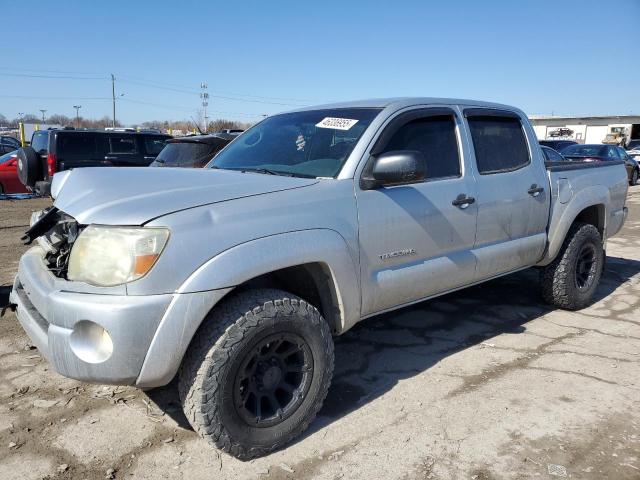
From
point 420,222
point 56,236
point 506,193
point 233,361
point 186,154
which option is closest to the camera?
point 233,361

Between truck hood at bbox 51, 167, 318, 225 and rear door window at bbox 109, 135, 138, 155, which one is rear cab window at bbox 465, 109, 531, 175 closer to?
truck hood at bbox 51, 167, 318, 225

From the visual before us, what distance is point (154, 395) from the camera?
3322 mm

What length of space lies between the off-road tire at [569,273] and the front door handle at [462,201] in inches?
63.1

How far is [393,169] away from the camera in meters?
2.99

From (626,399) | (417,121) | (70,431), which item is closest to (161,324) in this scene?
(70,431)

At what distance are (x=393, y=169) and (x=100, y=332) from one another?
1.72m

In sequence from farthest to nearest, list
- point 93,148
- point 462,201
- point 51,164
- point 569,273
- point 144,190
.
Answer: point 93,148 → point 51,164 → point 569,273 → point 462,201 → point 144,190

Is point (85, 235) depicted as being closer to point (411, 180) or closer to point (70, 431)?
point (70, 431)

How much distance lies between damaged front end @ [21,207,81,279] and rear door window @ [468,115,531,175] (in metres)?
2.76

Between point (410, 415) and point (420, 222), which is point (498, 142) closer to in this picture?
point (420, 222)

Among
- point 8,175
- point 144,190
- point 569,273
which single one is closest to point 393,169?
point 144,190

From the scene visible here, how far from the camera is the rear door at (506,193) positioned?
388cm

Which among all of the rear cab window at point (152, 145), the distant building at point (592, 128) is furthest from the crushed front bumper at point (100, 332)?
Result: the distant building at point (592, 128)

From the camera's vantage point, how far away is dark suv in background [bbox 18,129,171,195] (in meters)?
11.0
